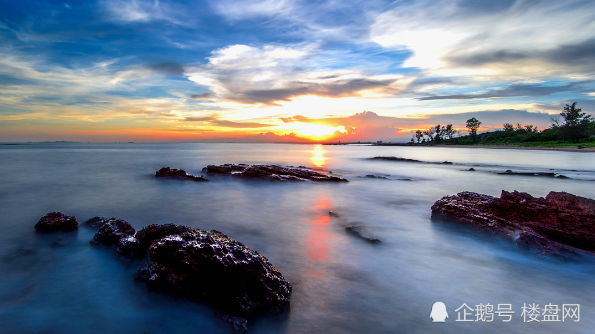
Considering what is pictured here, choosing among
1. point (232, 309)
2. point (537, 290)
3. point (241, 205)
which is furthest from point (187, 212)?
point (537, 290)

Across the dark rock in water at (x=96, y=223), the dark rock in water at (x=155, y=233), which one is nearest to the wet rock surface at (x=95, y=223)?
the dark rock in water at (x=96, y=223)

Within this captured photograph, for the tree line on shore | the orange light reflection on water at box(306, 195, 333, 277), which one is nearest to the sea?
the orange light reflection on water at box(306, 195, 333, 277)

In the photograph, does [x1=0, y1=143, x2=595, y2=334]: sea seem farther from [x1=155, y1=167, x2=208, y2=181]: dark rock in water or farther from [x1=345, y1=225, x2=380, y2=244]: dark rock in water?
[x1=155, y1=167, x2=208, y2=181]: dark rock in water

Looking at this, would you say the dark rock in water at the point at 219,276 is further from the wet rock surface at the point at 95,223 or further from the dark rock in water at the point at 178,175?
the dark rock in water at the point at 178,175

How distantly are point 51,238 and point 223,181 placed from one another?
10.9 metres

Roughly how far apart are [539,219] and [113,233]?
431 inches

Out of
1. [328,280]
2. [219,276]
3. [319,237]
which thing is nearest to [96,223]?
[219,276]

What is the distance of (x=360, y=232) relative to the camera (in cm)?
789

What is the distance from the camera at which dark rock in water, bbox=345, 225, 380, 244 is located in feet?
23.9

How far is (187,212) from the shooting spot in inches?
408

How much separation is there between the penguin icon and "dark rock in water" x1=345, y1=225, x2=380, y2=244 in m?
2.80

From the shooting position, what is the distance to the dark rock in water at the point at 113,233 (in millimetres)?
6234

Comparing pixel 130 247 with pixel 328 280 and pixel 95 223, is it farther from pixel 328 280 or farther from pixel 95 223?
pixel 328 280

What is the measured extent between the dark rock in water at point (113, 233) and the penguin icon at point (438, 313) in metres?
6.55
